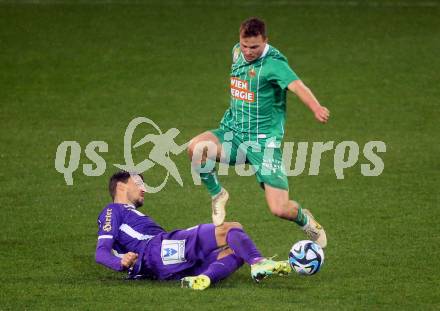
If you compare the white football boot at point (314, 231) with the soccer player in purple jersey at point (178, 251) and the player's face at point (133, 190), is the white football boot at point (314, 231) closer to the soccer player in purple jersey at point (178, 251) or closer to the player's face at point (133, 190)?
the soccer player in purple jersey at point (178, 251)

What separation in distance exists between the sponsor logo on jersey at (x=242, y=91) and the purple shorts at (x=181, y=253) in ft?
4.12

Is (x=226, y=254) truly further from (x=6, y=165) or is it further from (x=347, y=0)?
(x=347, y=0)

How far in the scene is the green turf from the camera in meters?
8.76

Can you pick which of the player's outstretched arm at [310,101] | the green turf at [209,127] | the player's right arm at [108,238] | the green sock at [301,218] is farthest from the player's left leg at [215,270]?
the player's outstretched arm at [310,101]

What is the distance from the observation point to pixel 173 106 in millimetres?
15375

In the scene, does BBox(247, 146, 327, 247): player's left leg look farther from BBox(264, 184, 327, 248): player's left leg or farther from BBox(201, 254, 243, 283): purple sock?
BBox(201, 254, 243, 283): purple sock

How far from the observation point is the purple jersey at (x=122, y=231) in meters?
8.92

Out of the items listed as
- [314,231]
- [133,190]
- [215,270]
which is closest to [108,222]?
[133,190]

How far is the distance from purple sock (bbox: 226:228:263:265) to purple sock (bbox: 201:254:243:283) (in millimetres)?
82

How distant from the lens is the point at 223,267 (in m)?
8.78

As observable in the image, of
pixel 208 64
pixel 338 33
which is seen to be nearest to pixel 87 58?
pixel 208 64

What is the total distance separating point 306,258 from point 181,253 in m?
1.03

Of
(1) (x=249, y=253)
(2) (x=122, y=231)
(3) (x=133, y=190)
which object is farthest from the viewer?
(3) (x=133, y=190)

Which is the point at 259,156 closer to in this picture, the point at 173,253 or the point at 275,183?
the point at 275,183
